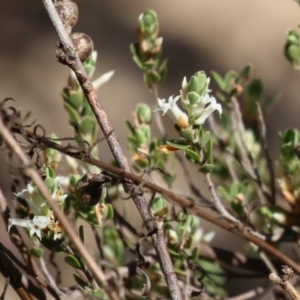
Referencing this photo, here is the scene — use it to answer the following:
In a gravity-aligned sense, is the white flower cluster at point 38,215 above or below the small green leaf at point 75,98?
below

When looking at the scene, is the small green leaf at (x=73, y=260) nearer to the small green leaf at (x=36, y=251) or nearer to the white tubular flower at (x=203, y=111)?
the small green leaf at (x=36, y=251)

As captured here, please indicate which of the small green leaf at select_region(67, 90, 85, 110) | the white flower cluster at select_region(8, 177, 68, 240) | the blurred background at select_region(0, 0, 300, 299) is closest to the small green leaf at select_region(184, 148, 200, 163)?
the white flower cluster at select_region(8, 177, 68, 240)

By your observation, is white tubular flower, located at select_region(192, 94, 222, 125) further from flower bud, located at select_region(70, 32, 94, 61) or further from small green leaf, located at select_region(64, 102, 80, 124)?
small green leaf, located at select_region(64, 102, 80, 124)

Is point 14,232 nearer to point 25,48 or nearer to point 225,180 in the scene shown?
point 225,180

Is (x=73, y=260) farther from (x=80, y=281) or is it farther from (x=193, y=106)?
(x=193, y=106)

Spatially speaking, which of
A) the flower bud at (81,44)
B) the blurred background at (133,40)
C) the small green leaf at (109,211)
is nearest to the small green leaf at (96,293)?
the small green leaf at (109,211)

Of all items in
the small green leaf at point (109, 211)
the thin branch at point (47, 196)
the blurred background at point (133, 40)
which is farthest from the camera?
the blurred background at point (133, 40)
